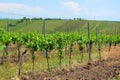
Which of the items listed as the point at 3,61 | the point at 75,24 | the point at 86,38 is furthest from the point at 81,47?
the point at 75,24

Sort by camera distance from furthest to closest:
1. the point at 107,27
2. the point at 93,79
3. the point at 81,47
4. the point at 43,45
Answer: the point at 107,27, the point at 81,47, the point at 43,45, the point at 93,79

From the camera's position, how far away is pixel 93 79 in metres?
16.7

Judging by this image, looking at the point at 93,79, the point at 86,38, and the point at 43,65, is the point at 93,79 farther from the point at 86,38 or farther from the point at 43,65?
the point at 86,38

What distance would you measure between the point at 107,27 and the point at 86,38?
5526 cm

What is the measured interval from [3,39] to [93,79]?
4827 mm

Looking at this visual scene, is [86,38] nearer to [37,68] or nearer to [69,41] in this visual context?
[69,41]

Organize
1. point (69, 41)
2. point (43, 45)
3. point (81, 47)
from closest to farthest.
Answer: point (43, 45) → point (69, 41) → point (81, 47)

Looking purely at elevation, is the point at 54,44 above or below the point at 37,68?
above

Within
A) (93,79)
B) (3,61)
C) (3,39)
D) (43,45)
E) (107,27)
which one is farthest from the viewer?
(107,27)

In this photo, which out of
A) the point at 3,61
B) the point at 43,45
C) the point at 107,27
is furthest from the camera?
the point at 107,27

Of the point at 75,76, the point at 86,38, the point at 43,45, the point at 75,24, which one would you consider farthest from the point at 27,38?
the point at 75,24

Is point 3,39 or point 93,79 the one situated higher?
point 3,39

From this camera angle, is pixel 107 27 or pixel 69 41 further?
pixel 107 27

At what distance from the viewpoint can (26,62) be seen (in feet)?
77.6
